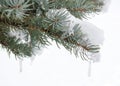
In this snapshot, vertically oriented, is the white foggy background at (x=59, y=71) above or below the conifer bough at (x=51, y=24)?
above

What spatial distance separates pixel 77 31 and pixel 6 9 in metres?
0.16

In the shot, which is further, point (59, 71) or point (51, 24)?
point (59, 71)

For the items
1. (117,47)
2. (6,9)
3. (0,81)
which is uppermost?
(117,47)

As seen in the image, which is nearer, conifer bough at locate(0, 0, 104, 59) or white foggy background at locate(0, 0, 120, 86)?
conifer bough at locate(0, 0, 104, 59)

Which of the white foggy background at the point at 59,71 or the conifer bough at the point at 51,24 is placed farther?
the white foggy background at the point at 59,71

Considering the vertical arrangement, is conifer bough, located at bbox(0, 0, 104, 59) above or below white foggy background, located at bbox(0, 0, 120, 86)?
below

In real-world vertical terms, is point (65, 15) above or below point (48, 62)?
below

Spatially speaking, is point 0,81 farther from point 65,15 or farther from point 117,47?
point 65,15

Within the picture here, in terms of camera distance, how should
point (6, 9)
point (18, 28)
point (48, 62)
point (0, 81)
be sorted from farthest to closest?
point (48, 62), point (0, 81), point (18, 28), point (6, 9)

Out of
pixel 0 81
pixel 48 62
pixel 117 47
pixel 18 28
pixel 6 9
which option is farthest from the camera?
pixel 117 47

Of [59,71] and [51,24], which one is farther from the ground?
[59,71]

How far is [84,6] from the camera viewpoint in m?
0.61

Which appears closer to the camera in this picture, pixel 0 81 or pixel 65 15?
pixel 65 15

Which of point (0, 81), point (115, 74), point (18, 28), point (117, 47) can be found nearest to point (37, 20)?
point (18, 28)
